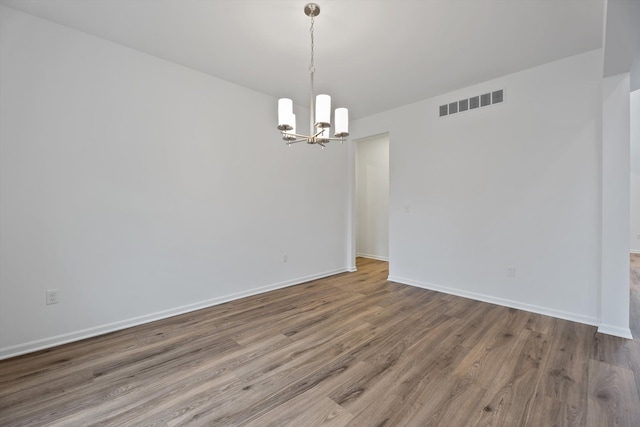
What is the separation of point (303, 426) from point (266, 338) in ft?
3.40

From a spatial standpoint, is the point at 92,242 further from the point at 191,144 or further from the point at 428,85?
the point at 428,85

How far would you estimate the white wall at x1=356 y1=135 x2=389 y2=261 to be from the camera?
576cm

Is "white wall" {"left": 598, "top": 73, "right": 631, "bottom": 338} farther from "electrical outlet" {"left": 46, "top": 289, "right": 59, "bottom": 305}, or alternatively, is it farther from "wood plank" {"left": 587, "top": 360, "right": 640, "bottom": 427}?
"electrical outlet" {"left": 46, "top": 289, "right": 59, "bottom": 305}

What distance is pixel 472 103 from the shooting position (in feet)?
11.1

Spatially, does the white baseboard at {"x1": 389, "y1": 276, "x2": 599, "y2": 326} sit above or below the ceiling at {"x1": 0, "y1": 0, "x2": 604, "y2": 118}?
below

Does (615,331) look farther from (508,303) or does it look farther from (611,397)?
(611,397)

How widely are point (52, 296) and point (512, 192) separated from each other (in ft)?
15.4

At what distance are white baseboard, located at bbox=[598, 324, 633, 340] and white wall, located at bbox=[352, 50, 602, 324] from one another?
0.63 feet

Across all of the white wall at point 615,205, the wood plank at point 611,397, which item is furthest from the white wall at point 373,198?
the wood plank at point 611,397

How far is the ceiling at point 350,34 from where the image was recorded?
2082 millimetres

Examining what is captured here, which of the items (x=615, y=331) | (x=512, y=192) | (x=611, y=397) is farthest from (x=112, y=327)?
(x=615, y=331)

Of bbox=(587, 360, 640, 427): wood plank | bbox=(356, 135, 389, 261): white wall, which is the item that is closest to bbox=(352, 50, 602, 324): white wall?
bbox=(587, 360, 640, 427): wood plank

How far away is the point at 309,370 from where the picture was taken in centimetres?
192

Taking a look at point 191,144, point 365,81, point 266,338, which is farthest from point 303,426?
point 365,81
